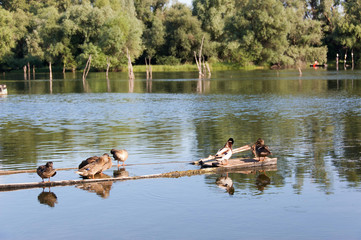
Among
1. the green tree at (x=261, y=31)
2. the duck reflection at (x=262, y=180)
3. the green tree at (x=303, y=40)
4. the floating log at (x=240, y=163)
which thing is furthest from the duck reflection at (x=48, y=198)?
the green tree at (x=303, y=40)

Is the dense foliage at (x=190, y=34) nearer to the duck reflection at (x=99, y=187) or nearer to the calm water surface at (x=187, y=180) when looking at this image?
the calm water surface at (x=187, y=180)

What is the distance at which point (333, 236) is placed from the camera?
40.7 ft

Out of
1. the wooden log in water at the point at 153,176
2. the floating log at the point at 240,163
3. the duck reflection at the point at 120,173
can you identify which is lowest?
the duck reflection at the point at 120,173

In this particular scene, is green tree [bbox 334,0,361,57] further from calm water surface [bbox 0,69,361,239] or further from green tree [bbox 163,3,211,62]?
calm water surface [bbox 0,69,361,239]

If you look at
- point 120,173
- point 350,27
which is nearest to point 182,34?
point 350,27

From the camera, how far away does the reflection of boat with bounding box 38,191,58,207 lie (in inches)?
599

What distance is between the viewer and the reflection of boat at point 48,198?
15219mm

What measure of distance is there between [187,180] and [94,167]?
2.98 meters

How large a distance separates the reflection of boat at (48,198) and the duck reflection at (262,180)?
6.08 m

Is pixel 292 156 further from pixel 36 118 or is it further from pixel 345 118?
pixel 36 118

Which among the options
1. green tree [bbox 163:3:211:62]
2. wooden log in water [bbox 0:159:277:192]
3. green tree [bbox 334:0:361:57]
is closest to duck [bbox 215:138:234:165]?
wooden log in water [bbox 0:159:277:192]

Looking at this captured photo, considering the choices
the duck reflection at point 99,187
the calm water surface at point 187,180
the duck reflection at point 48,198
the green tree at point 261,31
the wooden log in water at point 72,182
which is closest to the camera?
the calm water surface at point 187,180

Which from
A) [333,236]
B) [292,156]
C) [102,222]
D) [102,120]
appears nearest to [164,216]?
[102,222]

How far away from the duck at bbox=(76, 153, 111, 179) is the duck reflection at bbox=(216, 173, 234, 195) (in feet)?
12.2
